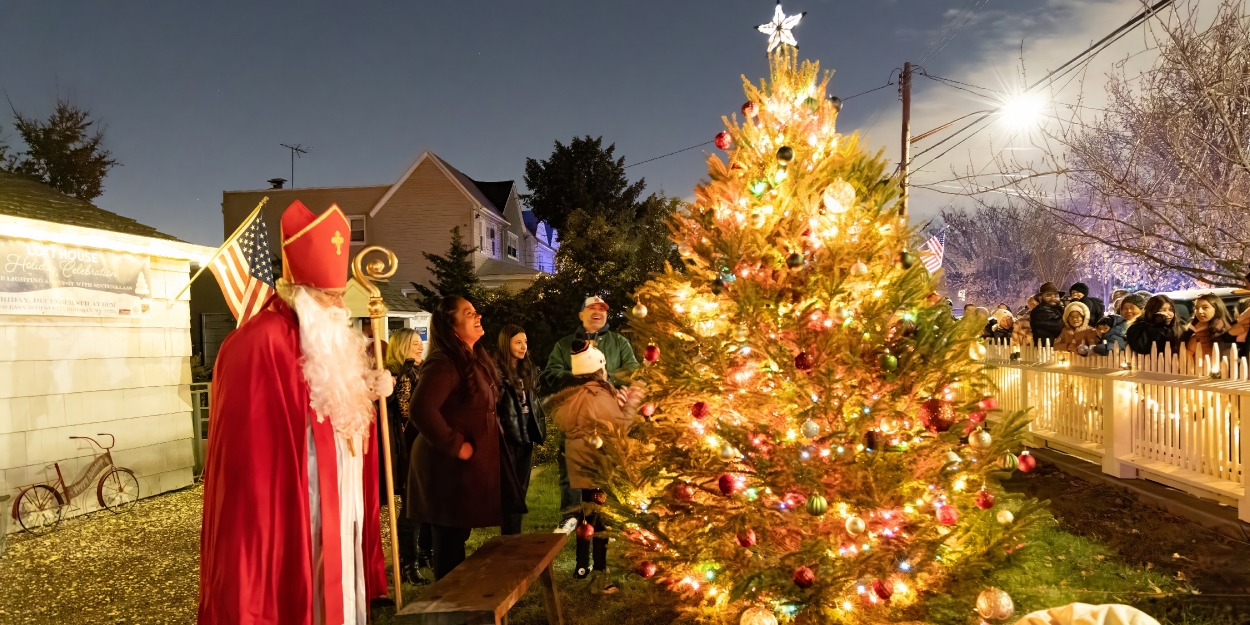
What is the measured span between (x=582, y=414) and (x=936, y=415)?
2326mm

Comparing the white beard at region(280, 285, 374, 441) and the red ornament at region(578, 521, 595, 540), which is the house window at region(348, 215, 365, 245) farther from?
the white beard at region(280, 285, 374, 441)

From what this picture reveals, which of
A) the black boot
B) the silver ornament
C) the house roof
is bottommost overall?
the black boot

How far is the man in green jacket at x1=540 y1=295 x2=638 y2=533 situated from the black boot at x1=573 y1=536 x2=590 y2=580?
19 cm

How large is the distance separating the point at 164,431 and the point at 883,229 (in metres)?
9.11

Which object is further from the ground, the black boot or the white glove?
the white glove

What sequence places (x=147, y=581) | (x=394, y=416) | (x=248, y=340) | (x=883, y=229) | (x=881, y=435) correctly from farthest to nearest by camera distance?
(x=394, y=416)
(x=147, y=581)
(x=883, y=229)
(x=881, y=435)
(x=248, y=340)

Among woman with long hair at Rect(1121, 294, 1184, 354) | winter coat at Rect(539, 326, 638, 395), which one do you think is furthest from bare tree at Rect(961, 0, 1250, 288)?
winter coat at Rect(539, 326, 638, 395)

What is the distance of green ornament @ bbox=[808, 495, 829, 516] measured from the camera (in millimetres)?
3500

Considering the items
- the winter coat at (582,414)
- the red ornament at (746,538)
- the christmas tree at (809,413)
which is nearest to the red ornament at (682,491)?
the christmas tree at (809,413)

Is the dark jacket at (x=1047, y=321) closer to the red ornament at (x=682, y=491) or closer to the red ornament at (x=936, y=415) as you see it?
the red ornament at (x=936, y=415)

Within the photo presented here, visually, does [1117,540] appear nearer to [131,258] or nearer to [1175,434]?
[1175,434]

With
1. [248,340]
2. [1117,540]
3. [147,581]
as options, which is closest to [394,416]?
[147,581]

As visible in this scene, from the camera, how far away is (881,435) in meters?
3.68

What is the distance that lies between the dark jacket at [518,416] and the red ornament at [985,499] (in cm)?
311
